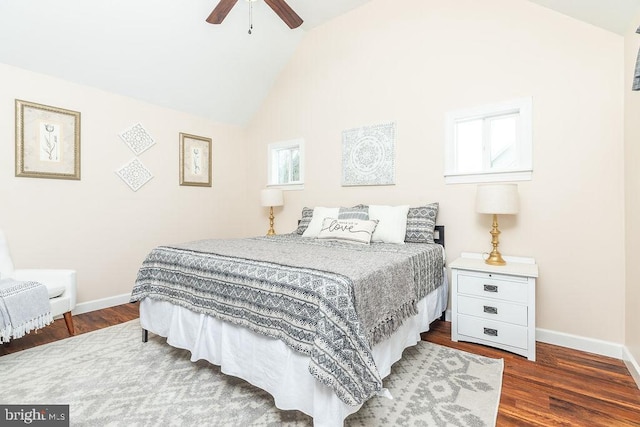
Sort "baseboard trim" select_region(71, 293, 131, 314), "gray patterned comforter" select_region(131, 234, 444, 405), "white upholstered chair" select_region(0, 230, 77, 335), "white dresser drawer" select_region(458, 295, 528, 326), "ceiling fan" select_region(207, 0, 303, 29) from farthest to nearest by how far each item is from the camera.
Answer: "baseboard trim" select_region(71, 293, 131, 314) → "white upholstered chair" select_region(0, 230, 77, 335) → "ceiling fan" select_region(207, 0, 303, 29) → "white dresser drawer" select_region(458, 295, 528, 326) → "gray patterned comforter" select_region(131, 234, 444, 405)

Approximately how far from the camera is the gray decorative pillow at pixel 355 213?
3.07m

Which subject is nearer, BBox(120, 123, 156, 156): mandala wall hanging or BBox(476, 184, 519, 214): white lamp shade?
BBox(476, 184, 519, 214): white lamp shade

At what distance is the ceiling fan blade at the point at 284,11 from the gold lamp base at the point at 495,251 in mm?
2398

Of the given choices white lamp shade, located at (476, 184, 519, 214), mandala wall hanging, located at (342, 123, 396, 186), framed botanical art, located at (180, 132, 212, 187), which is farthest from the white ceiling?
mandala wall hanging, located at (342, 123, 396, 186)

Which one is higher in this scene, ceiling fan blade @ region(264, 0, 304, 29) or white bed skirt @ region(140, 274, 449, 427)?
ceiling fan blade @ region(264, 0, 304, 29)

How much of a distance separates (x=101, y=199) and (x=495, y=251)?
3.96 m

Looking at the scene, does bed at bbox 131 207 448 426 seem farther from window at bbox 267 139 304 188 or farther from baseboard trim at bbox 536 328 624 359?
window at bbox 267 139 304 188

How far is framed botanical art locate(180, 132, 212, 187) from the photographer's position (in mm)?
4062

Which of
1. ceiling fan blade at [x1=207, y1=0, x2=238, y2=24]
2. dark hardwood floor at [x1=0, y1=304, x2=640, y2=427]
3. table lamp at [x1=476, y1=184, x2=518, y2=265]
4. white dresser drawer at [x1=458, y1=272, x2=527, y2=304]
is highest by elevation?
ceiling fan blade at [x1=207, y1=0, x2=238, y2=24]

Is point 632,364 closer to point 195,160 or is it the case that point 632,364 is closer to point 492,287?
point 492,287

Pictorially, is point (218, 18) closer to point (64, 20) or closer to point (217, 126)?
point (64, 20)

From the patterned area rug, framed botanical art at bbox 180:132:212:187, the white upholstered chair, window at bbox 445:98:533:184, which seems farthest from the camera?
framed botanical art at bbox 180:132:212:187

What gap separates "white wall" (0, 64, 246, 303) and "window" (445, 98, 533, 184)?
3210 millimetres

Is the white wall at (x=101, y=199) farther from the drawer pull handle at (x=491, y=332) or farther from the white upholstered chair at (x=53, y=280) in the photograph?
the drawer pull handle at (x=491, y=332)
